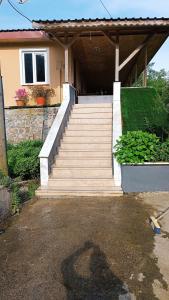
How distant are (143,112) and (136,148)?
378 centimetres

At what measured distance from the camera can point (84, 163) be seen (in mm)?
7344

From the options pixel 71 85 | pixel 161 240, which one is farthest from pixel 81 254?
pixel 71 85

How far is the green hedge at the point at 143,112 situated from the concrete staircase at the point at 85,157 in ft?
2.50

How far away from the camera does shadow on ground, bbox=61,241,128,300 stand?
287 centimetres

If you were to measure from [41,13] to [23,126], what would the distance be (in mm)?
4465

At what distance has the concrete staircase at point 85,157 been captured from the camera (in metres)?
6.38

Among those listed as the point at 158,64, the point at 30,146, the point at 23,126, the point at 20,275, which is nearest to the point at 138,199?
the point at 20,275

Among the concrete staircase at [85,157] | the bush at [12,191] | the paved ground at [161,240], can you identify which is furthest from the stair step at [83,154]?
the bush at [12,191]

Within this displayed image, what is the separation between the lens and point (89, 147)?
7.95 metres

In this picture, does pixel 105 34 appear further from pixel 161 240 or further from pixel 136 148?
pixel 161 240

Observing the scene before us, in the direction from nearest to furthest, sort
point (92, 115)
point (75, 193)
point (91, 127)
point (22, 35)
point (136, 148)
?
point (75, 193) < point (136, 148) < point (91, 127) < point (92, 115) < point (22, 35)

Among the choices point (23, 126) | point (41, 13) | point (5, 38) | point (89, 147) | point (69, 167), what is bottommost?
point (69, 167)

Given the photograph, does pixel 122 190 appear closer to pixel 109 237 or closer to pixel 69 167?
pixel 69 167

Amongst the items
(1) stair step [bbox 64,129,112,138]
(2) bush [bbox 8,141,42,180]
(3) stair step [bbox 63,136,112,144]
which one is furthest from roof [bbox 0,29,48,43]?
(2) bush [bbox 8,141,42,180]
